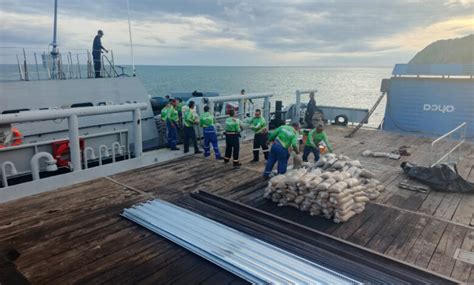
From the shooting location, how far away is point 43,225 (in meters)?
5.31

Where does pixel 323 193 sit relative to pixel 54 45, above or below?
below

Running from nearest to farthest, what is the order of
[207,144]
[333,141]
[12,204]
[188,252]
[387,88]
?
[188,252]
[12,204]
[207,144]
[333,141]
[387,88]

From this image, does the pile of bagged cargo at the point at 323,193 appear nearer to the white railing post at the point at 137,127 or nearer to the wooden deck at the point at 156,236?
the wooden deck at the point at 156,236

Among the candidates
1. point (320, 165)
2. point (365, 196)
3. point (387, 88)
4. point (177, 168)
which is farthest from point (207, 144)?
point (387, 88)

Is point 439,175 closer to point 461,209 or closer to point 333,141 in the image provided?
point 461,209

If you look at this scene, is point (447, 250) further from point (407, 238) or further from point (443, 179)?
point (443, 179)

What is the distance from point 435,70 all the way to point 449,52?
5139 millimetres

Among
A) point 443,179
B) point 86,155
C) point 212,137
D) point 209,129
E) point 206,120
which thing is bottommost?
point 443,179

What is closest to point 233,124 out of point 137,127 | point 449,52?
point 137,127

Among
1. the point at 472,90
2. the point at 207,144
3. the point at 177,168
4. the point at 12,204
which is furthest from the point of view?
the point at 472,90

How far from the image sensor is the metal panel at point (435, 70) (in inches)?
531

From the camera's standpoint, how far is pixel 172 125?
10172 millimetres

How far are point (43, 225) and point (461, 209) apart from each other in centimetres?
730

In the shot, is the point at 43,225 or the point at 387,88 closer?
the point at 43,225
